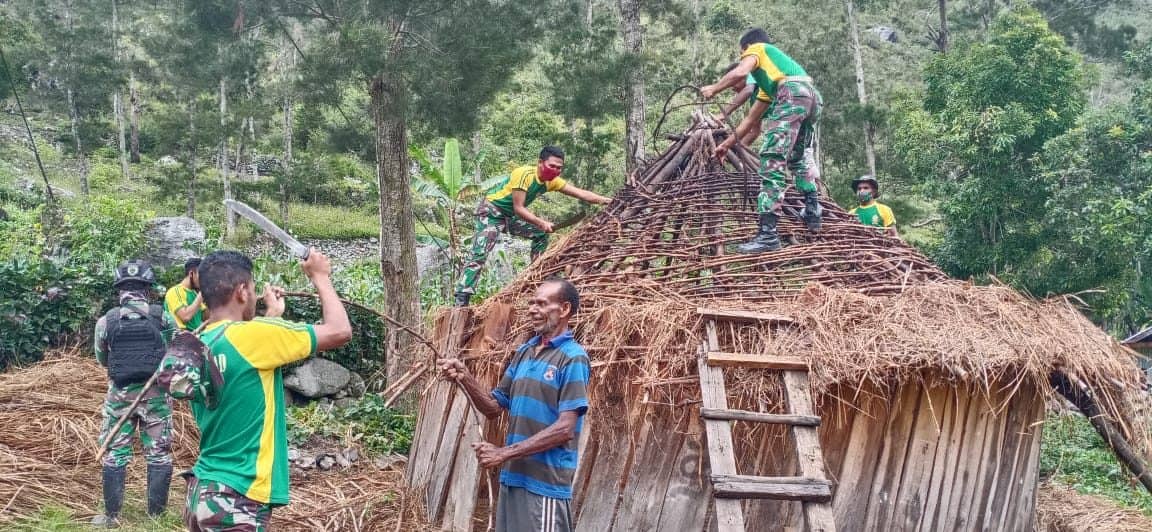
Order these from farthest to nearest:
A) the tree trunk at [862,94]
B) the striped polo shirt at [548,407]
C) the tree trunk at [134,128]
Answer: the tree trunk at [134,128] < the tree trunk at [862,94] < the striped polo shirt at [548,407]

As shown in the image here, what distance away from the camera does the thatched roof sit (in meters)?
4.68

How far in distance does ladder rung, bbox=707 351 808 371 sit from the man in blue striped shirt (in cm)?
105

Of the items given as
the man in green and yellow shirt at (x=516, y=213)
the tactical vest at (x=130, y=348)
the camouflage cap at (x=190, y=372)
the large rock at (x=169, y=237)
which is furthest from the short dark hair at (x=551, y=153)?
the large rock at (x=169, y=237)

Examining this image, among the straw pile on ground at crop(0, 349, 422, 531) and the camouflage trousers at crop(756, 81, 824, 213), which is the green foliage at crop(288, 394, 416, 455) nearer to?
the straw pile on ground at crop(0, 349, 422, 531)

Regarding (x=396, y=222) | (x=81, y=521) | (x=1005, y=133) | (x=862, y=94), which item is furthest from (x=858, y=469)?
(x=862, y=94)

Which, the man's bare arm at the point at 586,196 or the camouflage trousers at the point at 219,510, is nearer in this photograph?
the camouflage trousers at the point at 219,510

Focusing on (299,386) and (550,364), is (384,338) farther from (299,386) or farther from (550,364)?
(550,364)

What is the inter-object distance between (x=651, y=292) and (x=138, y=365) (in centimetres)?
364

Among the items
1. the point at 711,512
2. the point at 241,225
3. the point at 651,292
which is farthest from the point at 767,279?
the point at 241,225

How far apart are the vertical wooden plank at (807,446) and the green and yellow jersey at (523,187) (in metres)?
3.14

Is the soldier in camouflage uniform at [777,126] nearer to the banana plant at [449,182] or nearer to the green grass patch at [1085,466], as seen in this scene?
the green grass patch at [1085,466]

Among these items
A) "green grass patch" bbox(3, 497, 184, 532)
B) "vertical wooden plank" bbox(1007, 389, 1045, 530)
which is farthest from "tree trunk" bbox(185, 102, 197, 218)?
"vertical wooden plank" bbox(1007, 389, 1045, 530)

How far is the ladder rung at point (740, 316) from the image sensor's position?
480cm

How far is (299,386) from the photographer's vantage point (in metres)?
10.3
